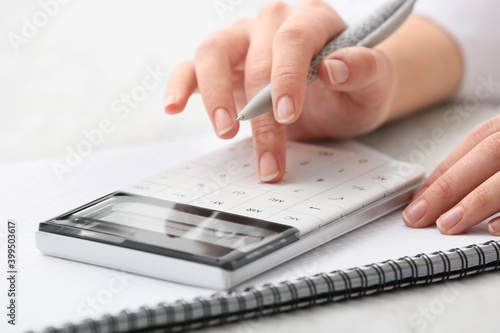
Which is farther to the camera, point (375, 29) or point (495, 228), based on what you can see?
point (375, 29)

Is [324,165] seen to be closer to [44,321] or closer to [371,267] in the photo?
[371,267]

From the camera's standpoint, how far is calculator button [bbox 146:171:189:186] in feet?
1.68

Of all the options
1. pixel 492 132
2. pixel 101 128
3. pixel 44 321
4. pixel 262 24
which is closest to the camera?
pixel 44 321

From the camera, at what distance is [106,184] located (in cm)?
57

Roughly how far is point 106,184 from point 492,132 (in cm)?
37

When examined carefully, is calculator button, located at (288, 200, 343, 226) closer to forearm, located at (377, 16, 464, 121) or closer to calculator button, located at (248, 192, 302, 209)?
calculator button, located at (248, 192, 302, 209)

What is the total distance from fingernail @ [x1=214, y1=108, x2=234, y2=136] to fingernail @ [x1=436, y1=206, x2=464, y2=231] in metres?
0.21

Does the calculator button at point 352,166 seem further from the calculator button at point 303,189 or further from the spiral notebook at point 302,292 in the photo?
the spiral notebook at point 302,292

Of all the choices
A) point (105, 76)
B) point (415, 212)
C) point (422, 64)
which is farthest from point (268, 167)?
point (105, 76)

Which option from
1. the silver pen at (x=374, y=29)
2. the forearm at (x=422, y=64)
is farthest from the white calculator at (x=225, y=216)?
the forearm at (x=422, y=64)

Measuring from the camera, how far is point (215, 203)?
46 centimetres

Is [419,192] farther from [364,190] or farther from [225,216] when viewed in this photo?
[225,216]

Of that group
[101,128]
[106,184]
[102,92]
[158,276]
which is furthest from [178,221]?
[102,92]

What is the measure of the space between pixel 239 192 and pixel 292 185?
0.05 meters
